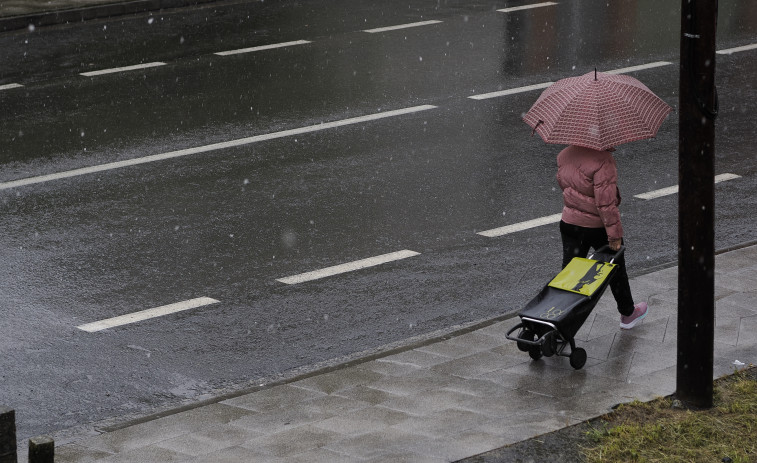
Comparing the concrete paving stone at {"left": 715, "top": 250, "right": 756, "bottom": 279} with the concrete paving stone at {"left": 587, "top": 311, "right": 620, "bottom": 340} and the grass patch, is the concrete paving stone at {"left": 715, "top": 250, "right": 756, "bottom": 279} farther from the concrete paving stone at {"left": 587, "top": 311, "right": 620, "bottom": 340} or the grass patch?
the grass patch

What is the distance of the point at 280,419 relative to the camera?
21.4 ft

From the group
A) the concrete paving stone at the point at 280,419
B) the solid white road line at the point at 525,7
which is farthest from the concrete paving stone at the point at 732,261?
the solid white road line at the point at 525,7

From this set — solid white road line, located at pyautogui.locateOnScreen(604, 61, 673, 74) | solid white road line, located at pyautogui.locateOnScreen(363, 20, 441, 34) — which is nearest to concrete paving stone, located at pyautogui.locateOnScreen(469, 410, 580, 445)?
solid white road line, located at pyautogui.locateOnScreen(604, 61, 673, 74)

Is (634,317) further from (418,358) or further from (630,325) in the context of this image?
(418,358)

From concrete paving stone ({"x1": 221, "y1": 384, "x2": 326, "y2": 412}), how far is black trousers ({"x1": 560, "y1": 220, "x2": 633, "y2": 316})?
1.83 metres

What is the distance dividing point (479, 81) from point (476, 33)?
7.80 ft

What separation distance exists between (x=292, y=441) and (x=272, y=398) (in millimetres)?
634

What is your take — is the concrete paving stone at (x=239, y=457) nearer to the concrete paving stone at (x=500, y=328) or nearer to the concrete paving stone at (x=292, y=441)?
the concrete paving stone at (x=292, y=441)

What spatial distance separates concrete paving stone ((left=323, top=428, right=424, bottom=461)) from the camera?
602 centimetres

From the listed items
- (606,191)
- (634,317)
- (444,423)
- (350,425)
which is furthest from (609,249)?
(350,425)

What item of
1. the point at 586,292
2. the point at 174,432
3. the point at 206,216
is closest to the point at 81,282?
→ the point at 206,216

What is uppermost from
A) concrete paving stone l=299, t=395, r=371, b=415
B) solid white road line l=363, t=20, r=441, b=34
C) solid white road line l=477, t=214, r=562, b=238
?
solid white road line l=363, t=20, r=441, b=34

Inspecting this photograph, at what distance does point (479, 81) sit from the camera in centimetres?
1386

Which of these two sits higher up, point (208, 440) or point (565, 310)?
point (565, 310)
